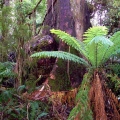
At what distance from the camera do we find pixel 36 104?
3.37 m

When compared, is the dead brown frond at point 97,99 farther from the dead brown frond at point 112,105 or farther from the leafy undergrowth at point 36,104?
the leafy undergrowth at point 36,104

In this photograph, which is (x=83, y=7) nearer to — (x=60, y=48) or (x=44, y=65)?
(x=60, y=48)

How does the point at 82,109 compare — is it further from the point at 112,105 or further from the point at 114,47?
the point at 114,47

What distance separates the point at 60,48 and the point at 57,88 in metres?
0.92

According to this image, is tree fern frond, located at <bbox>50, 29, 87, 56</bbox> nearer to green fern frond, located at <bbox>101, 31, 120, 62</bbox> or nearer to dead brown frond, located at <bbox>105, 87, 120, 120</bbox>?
green fern frond, located at <bbox>101, 31, 120, 62</bbox>

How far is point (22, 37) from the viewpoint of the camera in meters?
3.91

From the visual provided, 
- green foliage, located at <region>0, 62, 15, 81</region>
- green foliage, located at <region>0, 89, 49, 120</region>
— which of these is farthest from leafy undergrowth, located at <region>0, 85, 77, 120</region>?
green foliage, located at <region>0, 62, 15, 81</region>

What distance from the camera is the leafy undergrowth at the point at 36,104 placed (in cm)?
331

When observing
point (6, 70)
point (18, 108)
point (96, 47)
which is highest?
point (96, 47)

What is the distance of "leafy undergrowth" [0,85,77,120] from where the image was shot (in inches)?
130

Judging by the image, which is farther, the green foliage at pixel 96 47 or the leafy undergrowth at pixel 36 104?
the leafy undergrowth at pixel 36 104

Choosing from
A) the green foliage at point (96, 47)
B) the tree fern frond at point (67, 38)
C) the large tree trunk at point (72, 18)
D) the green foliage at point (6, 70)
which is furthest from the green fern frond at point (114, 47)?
the green foliage at point (6, 70)

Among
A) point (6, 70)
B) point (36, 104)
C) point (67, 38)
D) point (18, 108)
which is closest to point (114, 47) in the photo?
point (67, 38)

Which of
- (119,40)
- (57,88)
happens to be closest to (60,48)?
(57,88)
